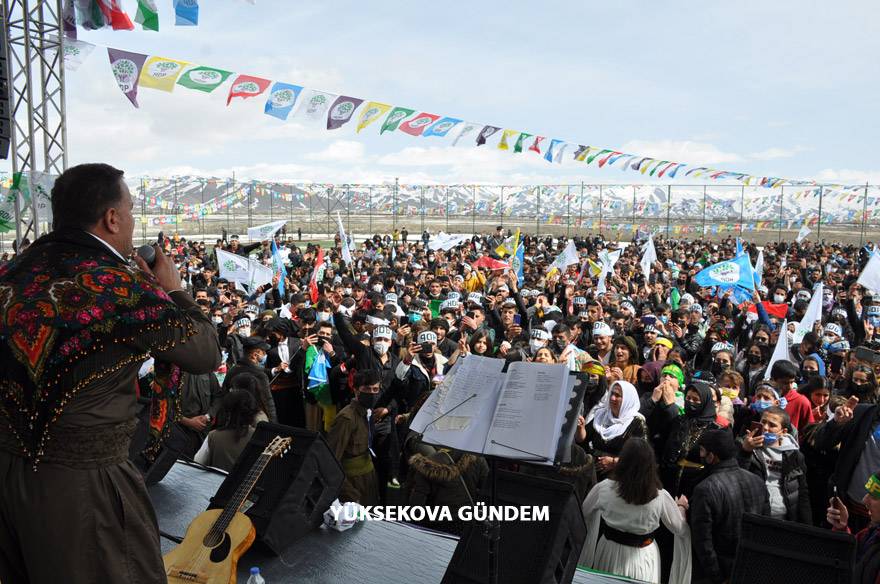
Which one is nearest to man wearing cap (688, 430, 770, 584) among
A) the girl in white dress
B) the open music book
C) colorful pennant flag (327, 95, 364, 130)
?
the girl in white dress

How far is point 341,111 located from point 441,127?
288 cm

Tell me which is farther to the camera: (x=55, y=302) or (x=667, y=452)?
(x=667, y=452)

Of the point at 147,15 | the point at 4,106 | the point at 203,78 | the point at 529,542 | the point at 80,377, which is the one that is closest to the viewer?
the point at 80,377

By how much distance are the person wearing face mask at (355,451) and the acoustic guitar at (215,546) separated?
1.80 m

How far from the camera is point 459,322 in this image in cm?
951

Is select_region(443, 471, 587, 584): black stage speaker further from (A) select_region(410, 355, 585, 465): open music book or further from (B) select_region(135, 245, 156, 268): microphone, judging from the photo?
(B) select_region(135, 245, 156, 268): microphone

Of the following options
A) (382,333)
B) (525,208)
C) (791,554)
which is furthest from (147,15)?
(525,208)

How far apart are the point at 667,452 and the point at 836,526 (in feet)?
5.51

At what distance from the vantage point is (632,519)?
3.92 m

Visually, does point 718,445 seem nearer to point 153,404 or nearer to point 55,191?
point 153,404

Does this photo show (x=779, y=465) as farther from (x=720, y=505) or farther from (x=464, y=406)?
(x=464, y=406)

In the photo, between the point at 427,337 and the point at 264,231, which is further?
the point at 264,231

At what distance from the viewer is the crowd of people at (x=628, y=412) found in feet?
13.4

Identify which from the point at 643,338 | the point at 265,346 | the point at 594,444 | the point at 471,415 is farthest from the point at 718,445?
the point at 643,338
